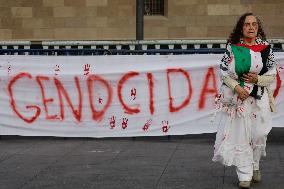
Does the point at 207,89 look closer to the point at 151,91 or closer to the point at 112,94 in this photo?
the point at 151,91

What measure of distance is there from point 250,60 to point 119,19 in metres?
11.9

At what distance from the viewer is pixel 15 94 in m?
9.66

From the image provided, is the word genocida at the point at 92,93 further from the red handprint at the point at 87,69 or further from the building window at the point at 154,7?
the building window at the point at 154,7

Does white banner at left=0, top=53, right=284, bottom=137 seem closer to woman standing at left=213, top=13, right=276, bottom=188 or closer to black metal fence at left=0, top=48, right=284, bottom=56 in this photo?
black metal fence at left=0, top=48, right=284, bottom=56

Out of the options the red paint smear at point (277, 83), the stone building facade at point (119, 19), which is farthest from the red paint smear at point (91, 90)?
the stone building facade at point (119, 19)

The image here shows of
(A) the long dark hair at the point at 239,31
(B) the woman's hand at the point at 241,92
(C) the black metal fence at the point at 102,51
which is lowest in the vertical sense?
(B) the woman's hand at the point at 241,92

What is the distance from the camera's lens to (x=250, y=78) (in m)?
6.64

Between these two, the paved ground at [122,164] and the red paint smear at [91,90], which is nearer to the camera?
the paved ground at [122,164]

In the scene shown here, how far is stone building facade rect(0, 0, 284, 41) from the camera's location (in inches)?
708

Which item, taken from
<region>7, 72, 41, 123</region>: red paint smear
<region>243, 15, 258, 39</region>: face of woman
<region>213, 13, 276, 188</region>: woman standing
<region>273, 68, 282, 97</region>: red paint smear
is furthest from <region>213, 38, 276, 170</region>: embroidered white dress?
<region>7, 72, 41, 123</region>: red paint smear

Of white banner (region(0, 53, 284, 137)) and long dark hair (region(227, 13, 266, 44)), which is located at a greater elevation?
long dark hair (region(227, 13, 266, 44))

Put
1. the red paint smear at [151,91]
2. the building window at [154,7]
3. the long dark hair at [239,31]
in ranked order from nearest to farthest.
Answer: the long dark hair at [239,31], the red paint smear at [151,91], the building window at [154,7]

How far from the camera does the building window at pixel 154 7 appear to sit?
18672mm

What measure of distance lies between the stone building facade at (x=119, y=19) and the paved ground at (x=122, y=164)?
27.7 ft
